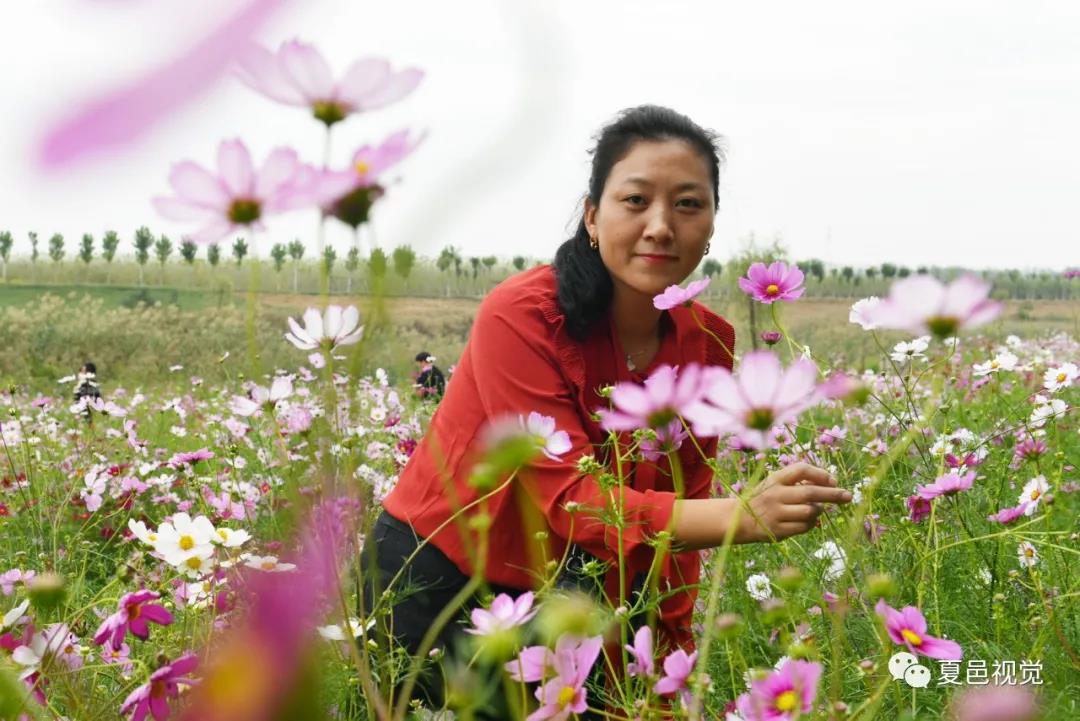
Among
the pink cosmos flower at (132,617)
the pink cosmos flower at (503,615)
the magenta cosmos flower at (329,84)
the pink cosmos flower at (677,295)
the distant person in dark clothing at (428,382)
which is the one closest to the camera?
the magenta cosmos flower at (329,84)

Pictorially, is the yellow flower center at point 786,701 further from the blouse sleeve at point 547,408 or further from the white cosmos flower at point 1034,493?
the white cosmos flower at point 1034,493

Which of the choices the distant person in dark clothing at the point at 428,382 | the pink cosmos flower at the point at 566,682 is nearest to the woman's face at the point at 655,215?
the pink cosmos flower at the point at 566,682

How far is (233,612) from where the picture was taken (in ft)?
2.68

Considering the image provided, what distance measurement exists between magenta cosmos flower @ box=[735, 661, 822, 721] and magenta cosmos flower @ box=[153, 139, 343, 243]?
0.78 ft

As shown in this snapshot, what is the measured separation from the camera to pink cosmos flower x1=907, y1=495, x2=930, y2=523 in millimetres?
970

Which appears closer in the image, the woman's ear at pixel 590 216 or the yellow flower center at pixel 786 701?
the yellow flower center at pixel 786 701

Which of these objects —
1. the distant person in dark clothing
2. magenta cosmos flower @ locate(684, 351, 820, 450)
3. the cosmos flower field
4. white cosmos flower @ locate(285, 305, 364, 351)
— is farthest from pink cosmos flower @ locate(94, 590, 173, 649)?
the distant person in dark clothing

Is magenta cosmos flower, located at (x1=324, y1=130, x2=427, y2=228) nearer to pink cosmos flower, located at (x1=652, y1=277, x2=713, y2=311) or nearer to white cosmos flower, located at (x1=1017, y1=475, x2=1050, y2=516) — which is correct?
pink cosmos flower, located at (x1=652, y1=277, x2=713, y2=311)

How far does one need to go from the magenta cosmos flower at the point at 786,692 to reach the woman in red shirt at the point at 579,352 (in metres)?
0.43

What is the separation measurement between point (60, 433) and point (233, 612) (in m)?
1.90

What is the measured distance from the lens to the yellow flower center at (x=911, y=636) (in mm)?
464

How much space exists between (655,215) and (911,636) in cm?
60

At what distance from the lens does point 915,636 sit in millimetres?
468

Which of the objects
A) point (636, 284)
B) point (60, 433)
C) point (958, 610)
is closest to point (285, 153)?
point (636, 284)
